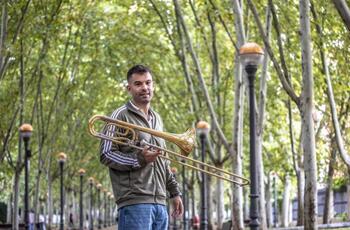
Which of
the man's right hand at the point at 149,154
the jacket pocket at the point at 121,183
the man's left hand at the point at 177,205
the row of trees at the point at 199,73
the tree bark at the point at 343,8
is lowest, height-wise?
the man's left hand at the point at 177,205

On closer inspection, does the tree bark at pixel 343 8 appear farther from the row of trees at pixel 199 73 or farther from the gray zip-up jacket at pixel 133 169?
the gray zip-up jacket at pixel 133 169

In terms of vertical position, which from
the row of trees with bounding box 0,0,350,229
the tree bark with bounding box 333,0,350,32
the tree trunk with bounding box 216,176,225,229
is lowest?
the tree trunk with bounding box 216,176,225,229

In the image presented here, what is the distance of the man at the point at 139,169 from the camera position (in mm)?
4398

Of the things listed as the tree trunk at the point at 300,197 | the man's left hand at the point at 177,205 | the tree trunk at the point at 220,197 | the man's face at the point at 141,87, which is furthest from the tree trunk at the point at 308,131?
the tree trunk at the point at 220,197

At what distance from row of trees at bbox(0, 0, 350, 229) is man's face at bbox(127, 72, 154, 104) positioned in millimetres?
6818

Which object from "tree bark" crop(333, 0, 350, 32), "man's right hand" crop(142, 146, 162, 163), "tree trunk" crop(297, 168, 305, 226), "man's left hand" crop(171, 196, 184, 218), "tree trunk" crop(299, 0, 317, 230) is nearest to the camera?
"man's right hand" crop(142, 146, 162, 163)

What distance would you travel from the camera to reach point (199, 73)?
19469 millimetres

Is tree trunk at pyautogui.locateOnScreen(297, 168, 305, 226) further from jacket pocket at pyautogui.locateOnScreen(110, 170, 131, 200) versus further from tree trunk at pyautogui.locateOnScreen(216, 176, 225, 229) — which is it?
jacket pocket at pyautogui.locateOnScreen(110, 170, 131, 200)

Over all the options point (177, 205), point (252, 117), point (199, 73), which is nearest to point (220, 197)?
point (199, 73)

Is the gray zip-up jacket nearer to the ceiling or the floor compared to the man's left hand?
nearer to the ceiling

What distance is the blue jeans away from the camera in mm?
4367

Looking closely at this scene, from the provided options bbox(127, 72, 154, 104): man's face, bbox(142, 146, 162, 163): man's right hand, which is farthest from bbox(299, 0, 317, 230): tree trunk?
bbox(142, 146, 162, 163): man's right hand

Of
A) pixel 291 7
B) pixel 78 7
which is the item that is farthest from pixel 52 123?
pixel 291 7

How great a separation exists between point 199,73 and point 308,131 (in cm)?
856
